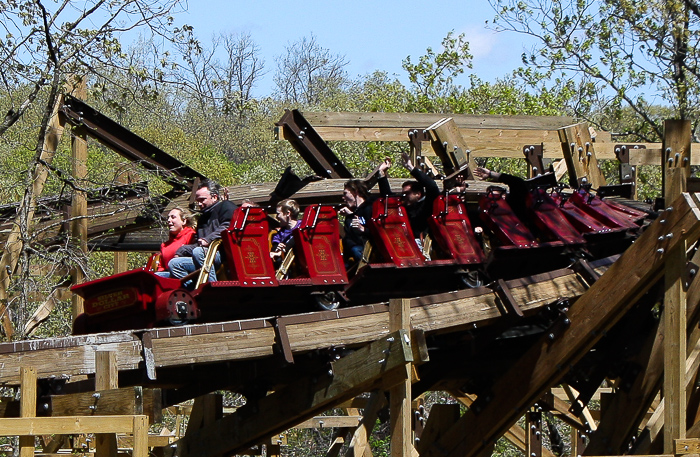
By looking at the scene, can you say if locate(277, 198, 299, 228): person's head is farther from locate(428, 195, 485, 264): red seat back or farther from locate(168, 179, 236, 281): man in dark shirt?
locate(428, 195, 485, 264): red seat back

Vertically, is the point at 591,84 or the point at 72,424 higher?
the point at 591,84

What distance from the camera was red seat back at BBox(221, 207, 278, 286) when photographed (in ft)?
25.8

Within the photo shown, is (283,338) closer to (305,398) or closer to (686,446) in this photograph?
(305,398)

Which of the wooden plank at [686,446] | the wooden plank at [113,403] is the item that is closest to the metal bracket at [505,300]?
the wooden plank at [686,446]

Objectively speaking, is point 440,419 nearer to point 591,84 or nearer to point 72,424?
point 72,424

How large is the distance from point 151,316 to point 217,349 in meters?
0.82

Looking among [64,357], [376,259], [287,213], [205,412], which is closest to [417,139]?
[376,259]

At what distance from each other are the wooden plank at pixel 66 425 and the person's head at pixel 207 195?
3.40 metres

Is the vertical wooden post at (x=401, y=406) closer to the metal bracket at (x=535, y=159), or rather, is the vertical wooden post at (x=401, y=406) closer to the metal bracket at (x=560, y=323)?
the metal bracket at (x=560, y=323)

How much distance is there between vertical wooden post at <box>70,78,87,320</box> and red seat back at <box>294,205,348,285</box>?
9.48ft

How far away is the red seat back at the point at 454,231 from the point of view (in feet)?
30.3

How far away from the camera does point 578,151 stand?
1155cm

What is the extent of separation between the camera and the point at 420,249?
9188 mm

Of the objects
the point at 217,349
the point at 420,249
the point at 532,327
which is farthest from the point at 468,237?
the point at 217,349
